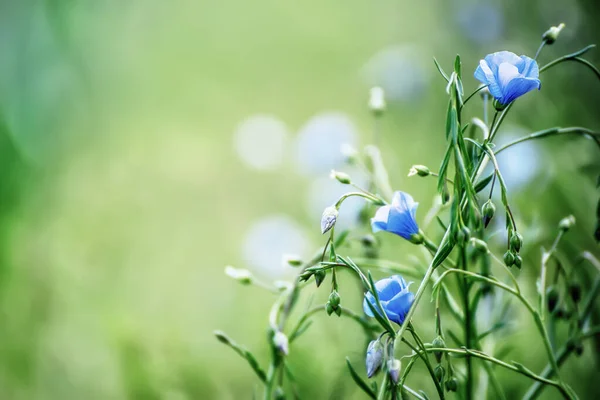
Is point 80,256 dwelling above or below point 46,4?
below

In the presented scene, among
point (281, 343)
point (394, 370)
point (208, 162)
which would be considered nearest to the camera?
point (394, 370)

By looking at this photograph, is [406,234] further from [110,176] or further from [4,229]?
[110,176]

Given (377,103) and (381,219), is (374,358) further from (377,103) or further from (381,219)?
(377,103)

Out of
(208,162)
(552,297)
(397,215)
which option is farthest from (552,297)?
(208,162)

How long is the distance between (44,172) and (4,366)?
42cm

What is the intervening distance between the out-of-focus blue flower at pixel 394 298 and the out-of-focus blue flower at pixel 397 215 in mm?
34

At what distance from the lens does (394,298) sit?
376 millimetres

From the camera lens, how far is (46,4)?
1.23 meters

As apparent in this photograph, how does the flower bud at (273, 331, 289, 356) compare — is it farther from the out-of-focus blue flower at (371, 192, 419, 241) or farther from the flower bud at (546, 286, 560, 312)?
the flower bud at (546, 286, 560, 312)

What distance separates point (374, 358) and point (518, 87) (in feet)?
0.62

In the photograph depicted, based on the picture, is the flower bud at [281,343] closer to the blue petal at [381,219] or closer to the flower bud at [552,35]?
the blue petal at [381,219]

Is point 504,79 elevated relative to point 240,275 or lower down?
elevated

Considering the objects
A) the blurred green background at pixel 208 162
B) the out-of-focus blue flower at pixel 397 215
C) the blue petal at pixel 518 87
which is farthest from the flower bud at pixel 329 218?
the blurred green background at pixel 208 162

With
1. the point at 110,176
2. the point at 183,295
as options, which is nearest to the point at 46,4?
the point at 110,176
